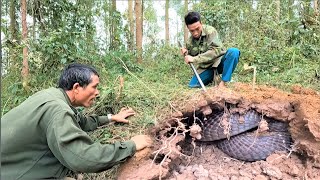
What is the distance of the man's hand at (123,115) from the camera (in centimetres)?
329

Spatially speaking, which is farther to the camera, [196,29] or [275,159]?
[196,29]

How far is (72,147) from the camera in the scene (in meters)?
2.18

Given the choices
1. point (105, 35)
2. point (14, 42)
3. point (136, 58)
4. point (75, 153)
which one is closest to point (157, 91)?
point (75, 153)

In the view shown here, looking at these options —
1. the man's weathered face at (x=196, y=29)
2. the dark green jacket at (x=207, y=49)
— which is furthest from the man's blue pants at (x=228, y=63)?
the man's weathered face at (x=196, y=29)

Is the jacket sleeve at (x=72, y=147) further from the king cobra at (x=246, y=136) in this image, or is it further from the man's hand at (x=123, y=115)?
the king cobra at (x=246, y=136)

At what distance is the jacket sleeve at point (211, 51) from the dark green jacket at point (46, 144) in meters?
2.44

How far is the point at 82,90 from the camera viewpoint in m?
2.61

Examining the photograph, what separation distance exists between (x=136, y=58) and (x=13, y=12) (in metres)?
2.91

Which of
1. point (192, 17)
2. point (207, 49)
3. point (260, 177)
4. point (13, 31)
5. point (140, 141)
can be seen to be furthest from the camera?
point (13, 31)

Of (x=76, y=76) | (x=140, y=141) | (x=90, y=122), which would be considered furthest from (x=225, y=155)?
(x=76, y=76)

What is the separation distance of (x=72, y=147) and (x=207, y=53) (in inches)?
112

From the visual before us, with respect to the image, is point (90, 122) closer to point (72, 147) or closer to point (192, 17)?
point (72, 147)

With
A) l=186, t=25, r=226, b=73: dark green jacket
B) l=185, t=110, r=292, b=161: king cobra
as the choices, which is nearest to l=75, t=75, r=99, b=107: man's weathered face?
l=185, t=110, r=292, b=161: king cobra

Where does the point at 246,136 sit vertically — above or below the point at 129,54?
below
